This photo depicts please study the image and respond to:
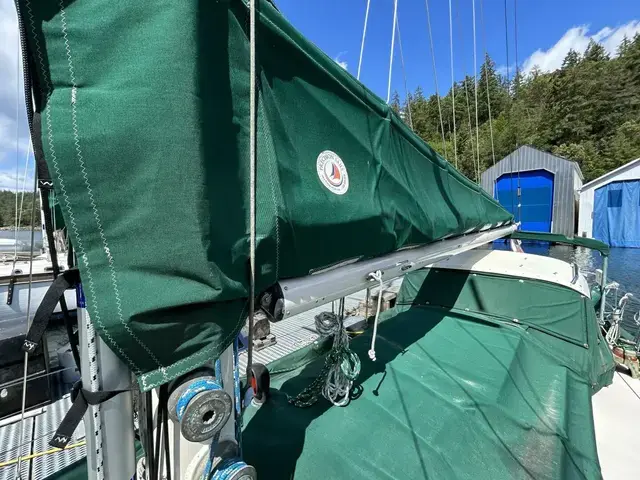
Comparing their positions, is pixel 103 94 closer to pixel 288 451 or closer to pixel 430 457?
pixel 288 451

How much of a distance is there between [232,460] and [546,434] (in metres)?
1.87

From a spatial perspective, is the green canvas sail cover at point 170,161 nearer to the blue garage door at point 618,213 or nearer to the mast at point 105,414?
the mast at point 105,414

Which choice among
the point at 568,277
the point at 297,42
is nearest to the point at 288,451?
the point at 297,42

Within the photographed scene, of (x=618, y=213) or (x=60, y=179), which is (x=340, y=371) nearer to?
(x=60, y=179)

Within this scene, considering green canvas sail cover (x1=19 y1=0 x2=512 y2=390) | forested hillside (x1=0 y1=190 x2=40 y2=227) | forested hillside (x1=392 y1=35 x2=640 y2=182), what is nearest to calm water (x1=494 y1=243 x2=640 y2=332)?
green canvas sail cover (x1=19 y1=0 x2=512 y2=390)

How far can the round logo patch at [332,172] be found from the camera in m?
1.29

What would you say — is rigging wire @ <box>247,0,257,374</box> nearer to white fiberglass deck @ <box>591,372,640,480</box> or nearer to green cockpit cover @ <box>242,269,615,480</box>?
green cockpit cover @ <box>242,269,615,480</box>

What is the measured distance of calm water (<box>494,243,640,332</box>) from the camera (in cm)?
1001

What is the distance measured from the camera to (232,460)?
1062mm

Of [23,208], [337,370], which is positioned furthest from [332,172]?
[23,208]

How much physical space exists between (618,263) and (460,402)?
70.1 ft

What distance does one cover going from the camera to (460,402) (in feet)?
6.40

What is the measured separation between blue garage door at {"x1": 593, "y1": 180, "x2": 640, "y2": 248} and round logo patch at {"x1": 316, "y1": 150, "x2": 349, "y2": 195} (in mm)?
27066

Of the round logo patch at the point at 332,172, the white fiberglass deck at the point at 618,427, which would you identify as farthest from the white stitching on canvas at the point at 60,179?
the white fiberglass deck at the point at 618,427
